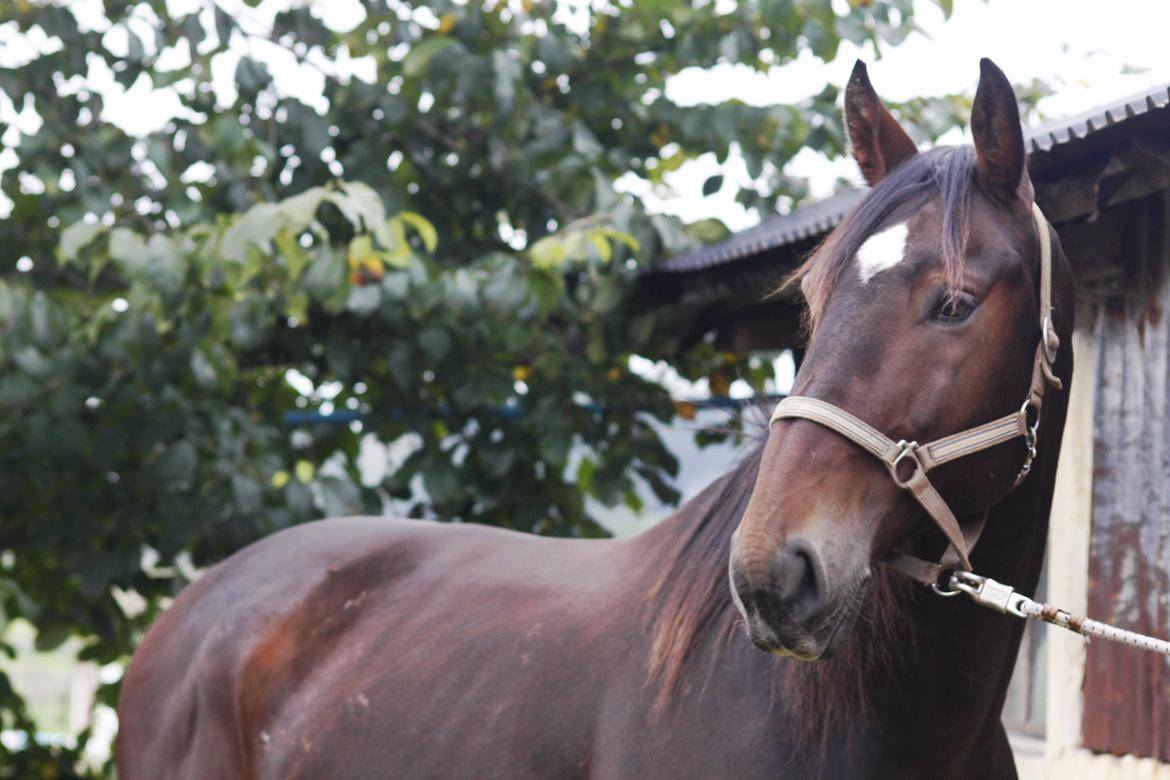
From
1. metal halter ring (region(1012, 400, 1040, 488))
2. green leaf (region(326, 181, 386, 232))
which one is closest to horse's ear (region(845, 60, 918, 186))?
metal halter ring (region(1012, 400, 1040, 488))

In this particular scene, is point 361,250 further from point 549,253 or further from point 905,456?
point 905,456

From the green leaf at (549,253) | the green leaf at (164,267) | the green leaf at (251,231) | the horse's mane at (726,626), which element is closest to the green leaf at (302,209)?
the green leaf at (251,231)

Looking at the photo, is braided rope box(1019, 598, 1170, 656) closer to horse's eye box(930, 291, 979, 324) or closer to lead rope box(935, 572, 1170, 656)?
lead rope box(935, 572, 1170, 656)

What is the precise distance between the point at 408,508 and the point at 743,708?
3.30m

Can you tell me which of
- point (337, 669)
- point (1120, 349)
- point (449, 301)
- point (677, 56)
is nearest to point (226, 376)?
point (449, 301)

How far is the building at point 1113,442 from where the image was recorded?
2793mm

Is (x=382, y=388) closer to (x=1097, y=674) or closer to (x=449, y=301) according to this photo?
(x=449, y=301)

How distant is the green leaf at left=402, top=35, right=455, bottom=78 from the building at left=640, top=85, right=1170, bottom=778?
1997mm

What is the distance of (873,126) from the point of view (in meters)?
2.12

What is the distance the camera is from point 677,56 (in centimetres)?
491

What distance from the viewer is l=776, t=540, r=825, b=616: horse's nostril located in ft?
5.24

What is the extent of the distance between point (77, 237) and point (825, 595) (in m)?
2.73

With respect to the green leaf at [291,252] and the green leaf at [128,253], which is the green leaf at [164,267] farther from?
the green leaf at [291,252]

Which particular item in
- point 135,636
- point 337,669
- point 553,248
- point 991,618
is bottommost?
point 135,636
